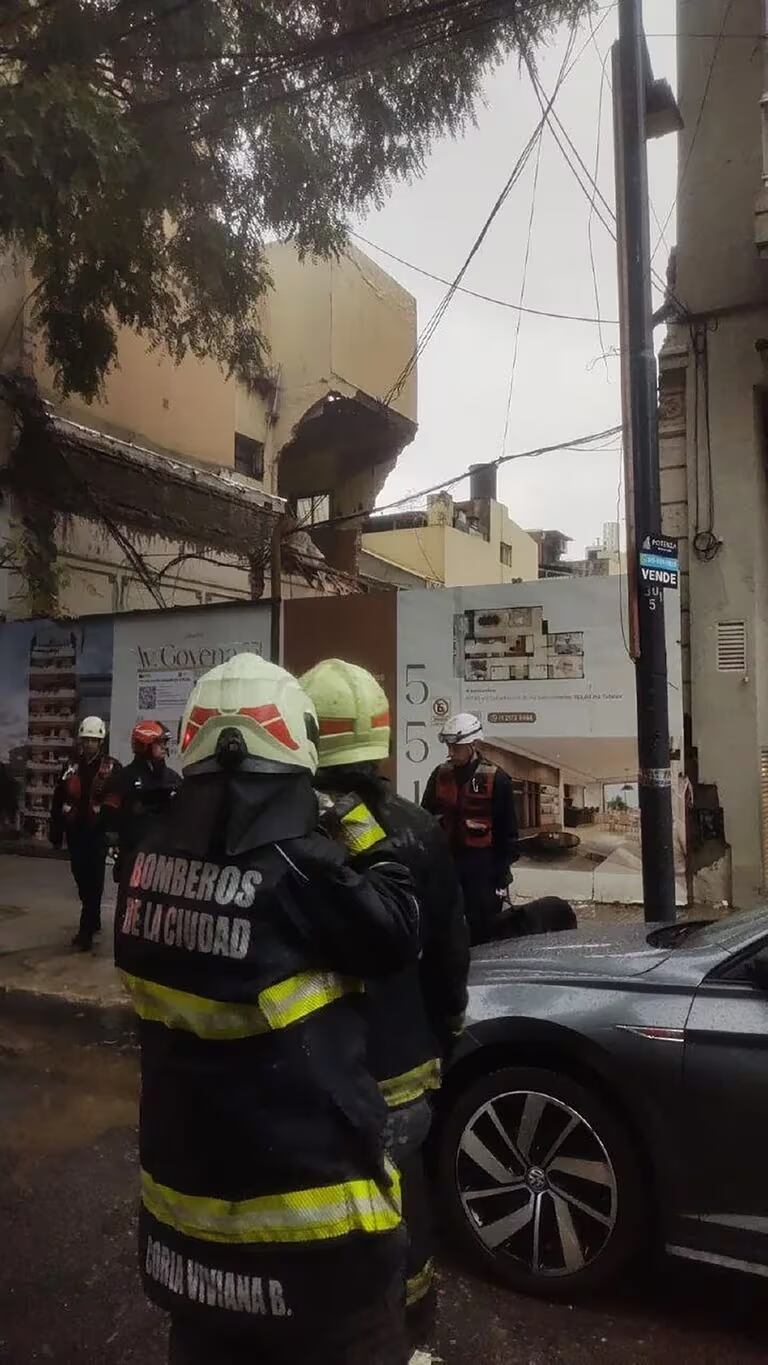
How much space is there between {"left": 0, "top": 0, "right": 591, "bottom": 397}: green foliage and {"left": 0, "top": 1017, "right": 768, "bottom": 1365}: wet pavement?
19.7 feet

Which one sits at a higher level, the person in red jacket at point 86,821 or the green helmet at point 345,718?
the green helmet at point 345,718

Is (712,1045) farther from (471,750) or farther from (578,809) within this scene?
(578,809)

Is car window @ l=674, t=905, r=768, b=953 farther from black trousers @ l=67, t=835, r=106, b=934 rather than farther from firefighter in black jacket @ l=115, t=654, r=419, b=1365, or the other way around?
black trousers @ l=67, t=835, r=106, b=934

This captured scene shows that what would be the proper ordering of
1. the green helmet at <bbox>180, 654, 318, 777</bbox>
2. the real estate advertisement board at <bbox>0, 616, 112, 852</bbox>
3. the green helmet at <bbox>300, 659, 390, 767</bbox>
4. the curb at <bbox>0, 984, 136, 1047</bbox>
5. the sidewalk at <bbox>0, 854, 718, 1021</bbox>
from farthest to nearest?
the real estate advertisement board at <bbox>0, 616, 112, 852</bbox>
the sidewalk at <bbox>0, 854, 718, 1021</bbox>
the curb at <bbox>0, 984, 136, 1047</bbox>
the green helmet at <bbox>300, 659, 390, 767</bbox>
the green helmet at <bbox>180, 654, 318, 777</bbox>

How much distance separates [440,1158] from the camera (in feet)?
10.5

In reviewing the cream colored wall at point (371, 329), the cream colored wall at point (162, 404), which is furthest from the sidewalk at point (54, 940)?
the cream colored wall at point (371, 329)

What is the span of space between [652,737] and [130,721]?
6648 millimetres

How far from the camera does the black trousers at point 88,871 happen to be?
7926 mm

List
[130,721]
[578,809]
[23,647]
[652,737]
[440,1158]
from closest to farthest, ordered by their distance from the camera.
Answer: [440,1158] → [652,737] → [578,809] → [130,721] → [23,647]

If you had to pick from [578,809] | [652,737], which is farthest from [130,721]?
[652,737]

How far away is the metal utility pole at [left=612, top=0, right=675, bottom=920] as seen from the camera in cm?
543

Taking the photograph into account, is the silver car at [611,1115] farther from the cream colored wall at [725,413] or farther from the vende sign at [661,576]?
the cream colored wall at [725,413]

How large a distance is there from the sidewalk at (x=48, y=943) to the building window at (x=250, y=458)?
7874 millimetres

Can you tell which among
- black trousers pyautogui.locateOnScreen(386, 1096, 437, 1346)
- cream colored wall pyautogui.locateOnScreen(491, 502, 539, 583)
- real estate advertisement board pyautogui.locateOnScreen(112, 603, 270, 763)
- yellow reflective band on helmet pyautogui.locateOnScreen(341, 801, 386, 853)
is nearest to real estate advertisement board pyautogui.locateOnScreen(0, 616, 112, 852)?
real estate advertisement board pyautogui.locateOnScreen(112, 603, 270, 763)
